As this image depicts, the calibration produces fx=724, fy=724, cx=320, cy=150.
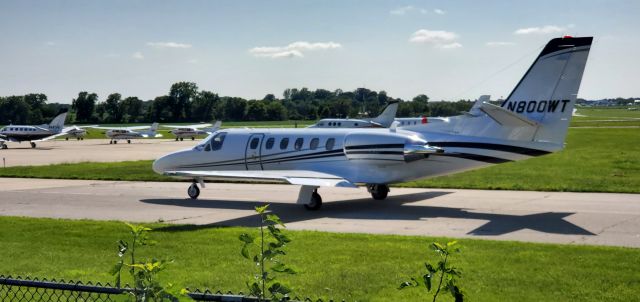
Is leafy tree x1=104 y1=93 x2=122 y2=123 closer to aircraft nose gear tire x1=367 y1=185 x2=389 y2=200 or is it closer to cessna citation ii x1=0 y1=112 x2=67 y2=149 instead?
cessna citation ii x1=0 y1=112 x2=67 y2=149

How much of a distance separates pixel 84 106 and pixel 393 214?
485ft

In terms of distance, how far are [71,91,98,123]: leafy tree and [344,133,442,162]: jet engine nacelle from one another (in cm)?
14353

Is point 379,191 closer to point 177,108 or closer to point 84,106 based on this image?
point 177,108

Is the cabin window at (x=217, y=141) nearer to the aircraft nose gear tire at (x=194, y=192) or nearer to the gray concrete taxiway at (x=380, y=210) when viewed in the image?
the aircraft nose gear tire at (x=194, y=192)

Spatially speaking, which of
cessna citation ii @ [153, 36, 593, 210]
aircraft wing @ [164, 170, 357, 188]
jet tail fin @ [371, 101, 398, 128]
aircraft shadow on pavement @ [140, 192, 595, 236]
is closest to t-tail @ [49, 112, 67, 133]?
jet tail fin @ [371, 101, 398, 128]

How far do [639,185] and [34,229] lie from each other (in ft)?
64.0

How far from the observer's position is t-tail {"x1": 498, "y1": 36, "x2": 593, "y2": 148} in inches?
704

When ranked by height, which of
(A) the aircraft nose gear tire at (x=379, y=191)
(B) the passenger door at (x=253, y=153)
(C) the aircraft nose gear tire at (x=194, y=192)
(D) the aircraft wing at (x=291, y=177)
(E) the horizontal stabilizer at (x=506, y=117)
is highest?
(E) the horizontal stabilizer at (x=506, y=117)

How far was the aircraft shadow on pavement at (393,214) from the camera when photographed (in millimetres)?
16719

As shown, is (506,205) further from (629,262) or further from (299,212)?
(629,262)

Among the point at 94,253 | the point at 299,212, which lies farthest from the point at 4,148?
the point at 94,253

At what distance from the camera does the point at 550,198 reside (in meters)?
22.4

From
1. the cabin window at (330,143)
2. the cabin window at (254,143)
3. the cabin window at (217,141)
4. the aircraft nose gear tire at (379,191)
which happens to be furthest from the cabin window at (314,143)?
the cabin window at (217,141)

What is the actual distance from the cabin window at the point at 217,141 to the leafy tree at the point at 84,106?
456 ft
